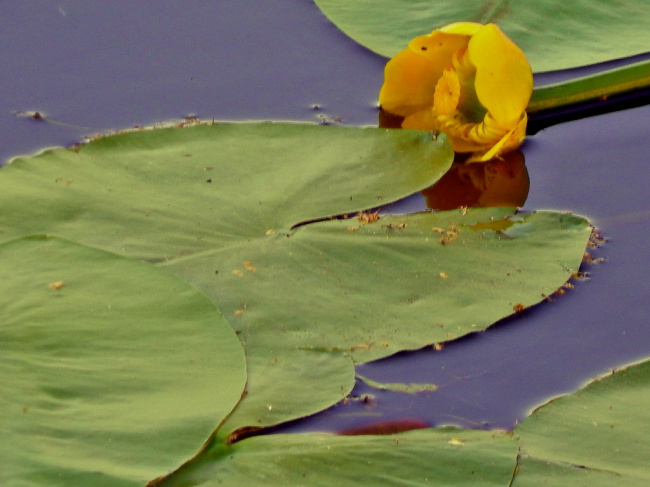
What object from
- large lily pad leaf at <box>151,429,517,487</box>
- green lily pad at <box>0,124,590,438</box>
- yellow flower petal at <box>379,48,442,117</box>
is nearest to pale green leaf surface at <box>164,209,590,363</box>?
green lily pad at <box>0,124,590,438</box>

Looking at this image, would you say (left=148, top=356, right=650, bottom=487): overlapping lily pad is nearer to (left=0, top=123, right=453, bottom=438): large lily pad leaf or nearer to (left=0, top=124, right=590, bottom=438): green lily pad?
(left=0, top=124, right=590, bottom=438): green lily pad

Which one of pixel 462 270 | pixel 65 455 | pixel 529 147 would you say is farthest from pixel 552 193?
pixel 65 455

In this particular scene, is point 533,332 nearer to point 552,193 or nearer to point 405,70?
point 552,193

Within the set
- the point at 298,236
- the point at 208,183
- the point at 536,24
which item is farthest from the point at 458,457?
the point at 536,24

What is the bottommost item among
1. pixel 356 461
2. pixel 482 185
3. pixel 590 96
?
pixel 356 461

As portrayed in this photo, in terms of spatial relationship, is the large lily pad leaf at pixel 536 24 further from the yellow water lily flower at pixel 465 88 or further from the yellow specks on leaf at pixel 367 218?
the yellow specks on leaf at pixel 367 218

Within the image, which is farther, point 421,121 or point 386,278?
point 421,121

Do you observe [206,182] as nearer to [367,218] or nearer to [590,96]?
[367,218]
